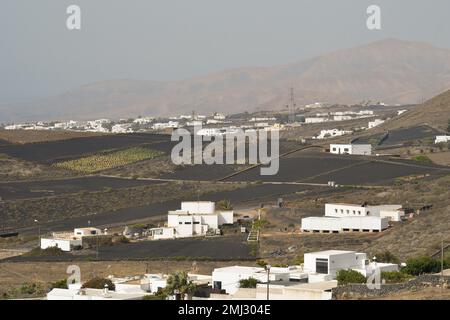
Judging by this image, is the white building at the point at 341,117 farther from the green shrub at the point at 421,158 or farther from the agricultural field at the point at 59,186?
the agricultural field at the point at 59,186

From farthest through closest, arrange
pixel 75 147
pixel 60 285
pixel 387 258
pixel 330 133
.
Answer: pixel 330 133
pixel 75 147
pixel 387 258
pixel 60 285

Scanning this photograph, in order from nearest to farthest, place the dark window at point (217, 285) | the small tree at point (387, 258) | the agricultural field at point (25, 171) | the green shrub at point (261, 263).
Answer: the dark window at point (217, 285) < the small tree at point (387, 258) < the green shrub at point (261, 263) < the agricultural field at point (25, 171)

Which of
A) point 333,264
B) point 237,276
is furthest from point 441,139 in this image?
point 237,276

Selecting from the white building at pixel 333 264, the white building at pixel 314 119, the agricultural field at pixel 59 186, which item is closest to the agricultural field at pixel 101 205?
the agricultural field at pixel 59 186

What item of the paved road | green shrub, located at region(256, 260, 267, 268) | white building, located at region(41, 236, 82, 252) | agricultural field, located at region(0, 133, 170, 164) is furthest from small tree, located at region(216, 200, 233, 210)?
agricultural field, located at region(0, 133, 170, 164)

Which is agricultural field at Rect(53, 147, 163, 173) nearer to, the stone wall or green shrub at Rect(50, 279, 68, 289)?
green shrub at Rect(50, 279, 68, 289)

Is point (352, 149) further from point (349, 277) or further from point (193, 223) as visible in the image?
point (349, 277)
